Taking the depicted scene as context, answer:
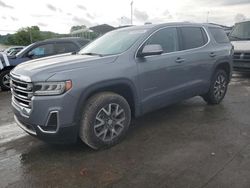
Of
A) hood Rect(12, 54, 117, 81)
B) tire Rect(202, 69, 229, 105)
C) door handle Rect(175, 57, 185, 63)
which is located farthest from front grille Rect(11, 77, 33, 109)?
tire Rect(202, 69, 229, 105)

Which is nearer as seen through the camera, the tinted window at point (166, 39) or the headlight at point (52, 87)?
the headlight at point (52, 87)

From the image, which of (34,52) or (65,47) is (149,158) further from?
(34,52)

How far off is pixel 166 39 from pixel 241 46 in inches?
223

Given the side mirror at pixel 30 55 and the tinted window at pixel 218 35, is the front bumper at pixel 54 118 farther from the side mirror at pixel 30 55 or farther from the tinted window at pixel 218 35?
the side mirror at pixel 30 55

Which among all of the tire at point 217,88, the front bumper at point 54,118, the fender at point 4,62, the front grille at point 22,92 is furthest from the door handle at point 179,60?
the fender at point 4,62

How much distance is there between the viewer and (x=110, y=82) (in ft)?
13.9

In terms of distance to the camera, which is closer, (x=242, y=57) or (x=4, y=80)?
(x=4, y=80)

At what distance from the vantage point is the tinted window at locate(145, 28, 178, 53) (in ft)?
16.6

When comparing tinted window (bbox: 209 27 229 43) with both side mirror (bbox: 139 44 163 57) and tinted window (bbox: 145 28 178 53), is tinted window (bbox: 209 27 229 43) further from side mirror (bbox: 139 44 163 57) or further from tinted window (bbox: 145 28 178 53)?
side mirror (bbox: 139 44 163 57)

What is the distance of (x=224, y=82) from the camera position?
6.78 m

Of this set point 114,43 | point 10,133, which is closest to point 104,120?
point 114,43

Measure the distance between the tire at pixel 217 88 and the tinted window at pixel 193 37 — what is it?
2.73 feet

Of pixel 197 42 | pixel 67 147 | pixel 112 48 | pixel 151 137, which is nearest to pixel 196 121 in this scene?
pixel 151 137

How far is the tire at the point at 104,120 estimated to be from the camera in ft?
13.4
